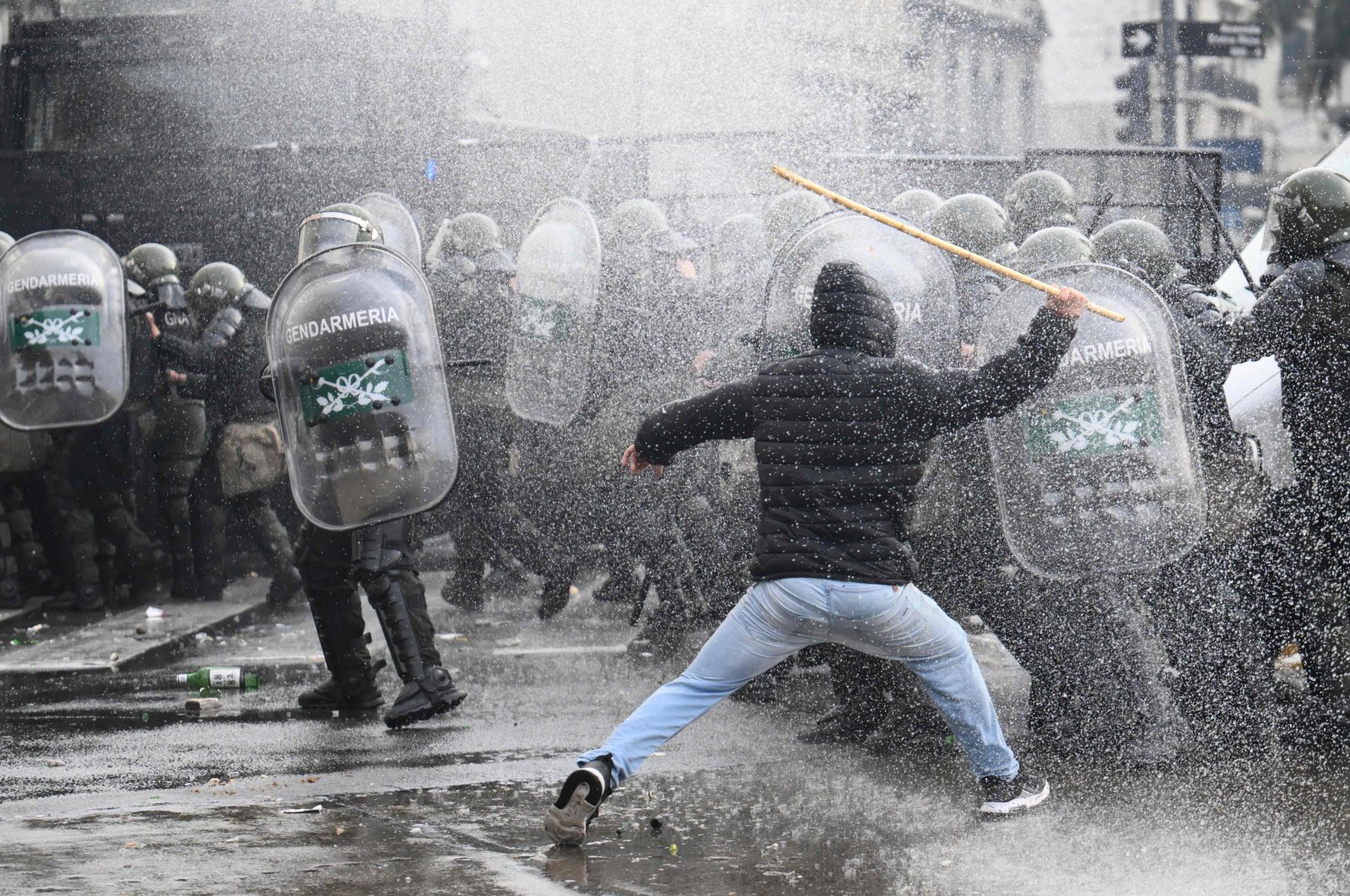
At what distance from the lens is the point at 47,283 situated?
884 cm

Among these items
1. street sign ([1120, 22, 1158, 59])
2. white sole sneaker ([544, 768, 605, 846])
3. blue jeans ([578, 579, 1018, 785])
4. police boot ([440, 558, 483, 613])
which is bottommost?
police boot ([440, 558, 483, 613])

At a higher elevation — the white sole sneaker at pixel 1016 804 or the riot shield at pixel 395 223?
the riot shield at pixel 395 223

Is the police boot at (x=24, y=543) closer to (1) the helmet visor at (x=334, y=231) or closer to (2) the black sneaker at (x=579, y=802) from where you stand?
(1) the helmet visor at (x=334, y=231)

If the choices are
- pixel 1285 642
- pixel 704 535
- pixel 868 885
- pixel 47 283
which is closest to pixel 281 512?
pixel 47 283

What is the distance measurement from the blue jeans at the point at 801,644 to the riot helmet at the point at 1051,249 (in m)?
2.03

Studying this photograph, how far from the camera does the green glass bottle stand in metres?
7.70

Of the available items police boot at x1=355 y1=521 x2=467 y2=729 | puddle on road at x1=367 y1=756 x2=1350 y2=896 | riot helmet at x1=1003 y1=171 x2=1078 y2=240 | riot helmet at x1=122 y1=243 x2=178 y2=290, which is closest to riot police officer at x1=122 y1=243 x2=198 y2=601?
riot helmet at x1=122 y1=243 x2=178 y2=290

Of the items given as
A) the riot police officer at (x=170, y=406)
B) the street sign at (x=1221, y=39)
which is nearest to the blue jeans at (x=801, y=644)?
the riot police officer at (x=170, y=406)

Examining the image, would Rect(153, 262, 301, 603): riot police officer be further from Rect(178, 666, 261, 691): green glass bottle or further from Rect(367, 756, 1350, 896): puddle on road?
Rect(367, 756, 1350, 896): puddle on road

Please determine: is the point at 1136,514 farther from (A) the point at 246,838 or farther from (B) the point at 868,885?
(A) the point at 246,838

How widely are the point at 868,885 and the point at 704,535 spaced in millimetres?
3838

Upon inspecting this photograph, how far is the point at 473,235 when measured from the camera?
9.88 metres

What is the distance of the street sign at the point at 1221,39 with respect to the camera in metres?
17.5

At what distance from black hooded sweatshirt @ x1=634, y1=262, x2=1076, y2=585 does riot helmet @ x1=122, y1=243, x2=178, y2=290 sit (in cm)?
582
